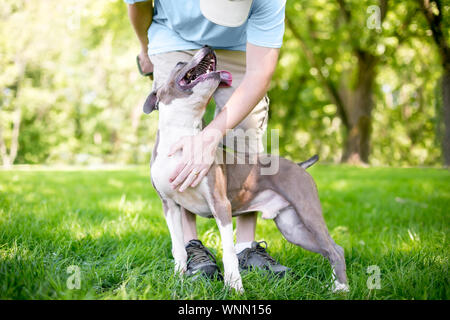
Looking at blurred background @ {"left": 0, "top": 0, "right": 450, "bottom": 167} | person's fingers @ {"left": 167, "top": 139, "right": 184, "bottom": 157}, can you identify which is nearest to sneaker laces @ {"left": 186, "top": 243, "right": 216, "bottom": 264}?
person's fingers @ {"left": 167, "top": 139, "right": 184, "bottom": 157}

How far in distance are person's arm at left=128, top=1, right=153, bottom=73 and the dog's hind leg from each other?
1625 millimetres

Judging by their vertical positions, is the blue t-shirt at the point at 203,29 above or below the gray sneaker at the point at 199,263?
above

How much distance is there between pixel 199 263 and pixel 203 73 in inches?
47.3

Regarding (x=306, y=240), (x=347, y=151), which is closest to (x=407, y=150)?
(x=347, y=151)

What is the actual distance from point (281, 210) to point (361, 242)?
4.17 ft

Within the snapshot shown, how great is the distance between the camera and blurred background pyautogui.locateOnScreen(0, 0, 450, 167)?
12695 mm

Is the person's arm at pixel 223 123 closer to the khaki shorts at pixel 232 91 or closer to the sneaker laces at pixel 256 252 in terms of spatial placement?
the khaki shorts at pixel 232 91

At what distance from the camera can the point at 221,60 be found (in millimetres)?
2602

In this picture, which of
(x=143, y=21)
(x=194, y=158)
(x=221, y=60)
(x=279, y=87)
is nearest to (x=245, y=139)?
(x=221, y=60)

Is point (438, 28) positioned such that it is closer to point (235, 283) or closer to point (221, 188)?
point (221, 188)

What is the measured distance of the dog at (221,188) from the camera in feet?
6.84

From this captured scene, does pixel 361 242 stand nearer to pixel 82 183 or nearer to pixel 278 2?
pixel 278 2

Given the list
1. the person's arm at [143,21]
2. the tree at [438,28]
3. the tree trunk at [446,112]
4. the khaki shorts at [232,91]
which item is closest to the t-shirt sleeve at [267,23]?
the khaki shorts at [232,91]

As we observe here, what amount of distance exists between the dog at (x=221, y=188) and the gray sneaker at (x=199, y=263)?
0.24 feet
